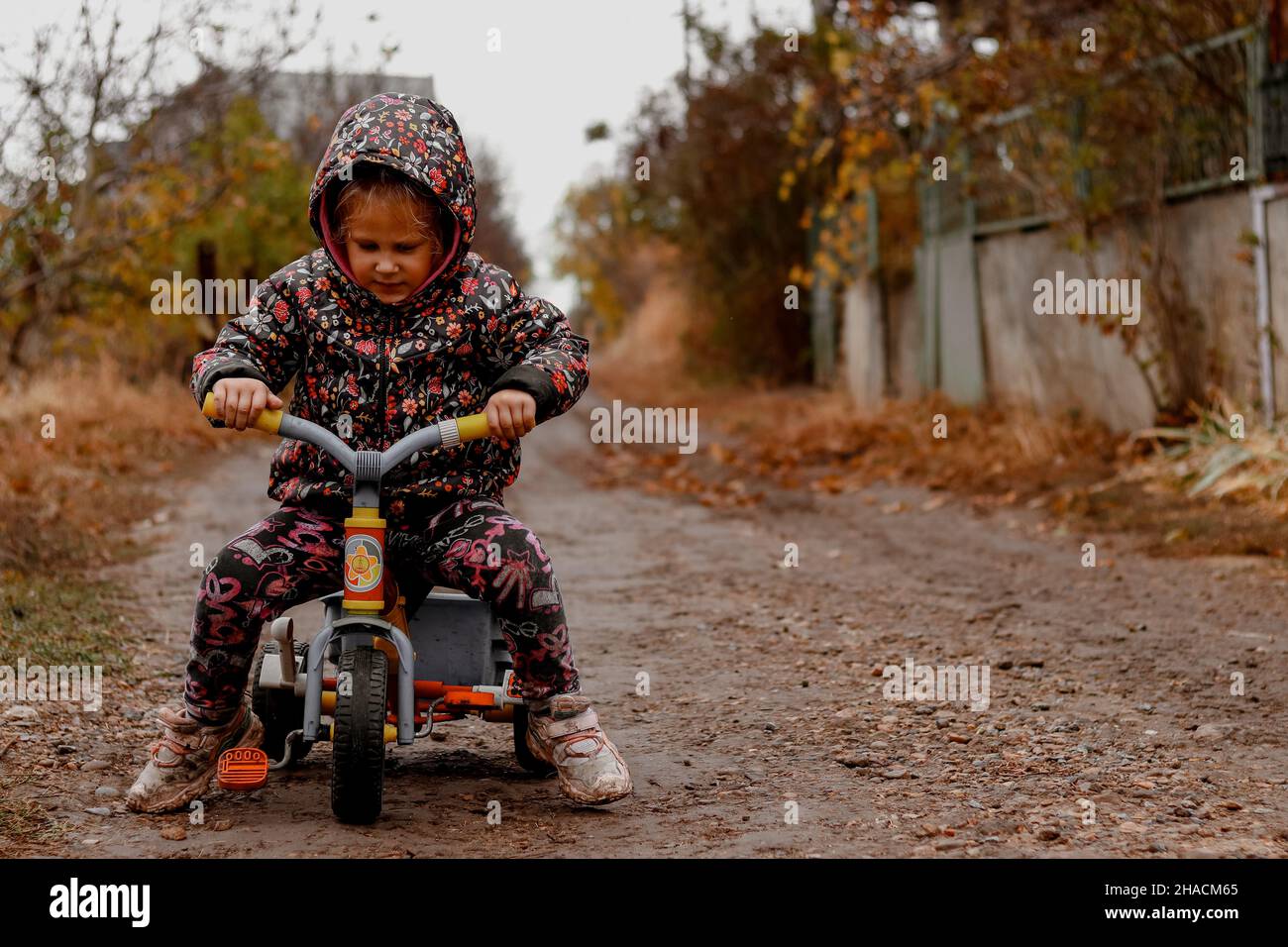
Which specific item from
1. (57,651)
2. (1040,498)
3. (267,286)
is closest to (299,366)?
(267,286)

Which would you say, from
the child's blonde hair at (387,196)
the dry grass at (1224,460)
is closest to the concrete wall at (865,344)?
the dry grass at (1224,460)

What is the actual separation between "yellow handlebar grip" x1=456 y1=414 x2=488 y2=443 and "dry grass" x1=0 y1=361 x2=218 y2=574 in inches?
145

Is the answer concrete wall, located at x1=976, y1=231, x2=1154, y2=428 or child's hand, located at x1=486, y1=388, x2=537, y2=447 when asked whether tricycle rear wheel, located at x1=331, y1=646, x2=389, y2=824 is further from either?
concrete wall, located at x1=976, y1=231, x2=1154, y2=428

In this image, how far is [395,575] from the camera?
3.60 meters

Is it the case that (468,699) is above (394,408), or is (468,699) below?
below

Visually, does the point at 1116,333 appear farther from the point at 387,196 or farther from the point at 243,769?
the point at 243,769

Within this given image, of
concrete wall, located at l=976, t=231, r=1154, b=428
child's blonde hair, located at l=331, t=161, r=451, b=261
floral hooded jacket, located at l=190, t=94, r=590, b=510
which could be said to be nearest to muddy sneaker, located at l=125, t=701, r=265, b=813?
floral hooded jacket, located at l=190, t=94, r=590, b=510

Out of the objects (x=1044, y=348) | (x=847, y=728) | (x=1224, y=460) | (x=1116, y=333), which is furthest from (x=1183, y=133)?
(x=847, y=728)

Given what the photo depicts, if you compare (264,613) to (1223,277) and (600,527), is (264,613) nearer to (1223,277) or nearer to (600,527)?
(600,527)

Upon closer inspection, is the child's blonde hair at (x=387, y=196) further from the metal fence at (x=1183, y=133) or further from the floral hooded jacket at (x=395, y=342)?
the metal fence at (x=1183, y=133)

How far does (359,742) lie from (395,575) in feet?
1.66

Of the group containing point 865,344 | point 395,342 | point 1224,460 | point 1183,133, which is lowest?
point 1224,460

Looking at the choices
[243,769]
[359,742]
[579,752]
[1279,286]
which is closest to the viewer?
[359,742]

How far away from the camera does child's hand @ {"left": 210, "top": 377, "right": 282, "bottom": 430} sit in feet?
10.7
